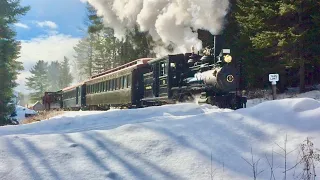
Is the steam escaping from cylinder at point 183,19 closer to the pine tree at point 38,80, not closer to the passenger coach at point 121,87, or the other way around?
the passenger coach at point 121,87

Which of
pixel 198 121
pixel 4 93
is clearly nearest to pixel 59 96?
pixel 4 93

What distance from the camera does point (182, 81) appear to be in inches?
462

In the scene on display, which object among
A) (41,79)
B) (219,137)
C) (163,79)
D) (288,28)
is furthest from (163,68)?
(41,79)

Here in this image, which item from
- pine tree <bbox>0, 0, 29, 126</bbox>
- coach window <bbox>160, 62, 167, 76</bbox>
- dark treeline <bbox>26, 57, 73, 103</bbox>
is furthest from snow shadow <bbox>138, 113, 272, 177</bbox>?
dark treeline <bbox>26, 57, 73, 103</bbox>

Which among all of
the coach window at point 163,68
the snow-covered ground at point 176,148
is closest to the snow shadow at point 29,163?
the snow-covered ground at point 176,148

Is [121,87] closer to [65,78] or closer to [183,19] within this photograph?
[183,19]

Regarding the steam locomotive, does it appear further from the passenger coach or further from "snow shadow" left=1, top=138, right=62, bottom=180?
"snow shadow" left=1, top=138, right=62, bottom=180

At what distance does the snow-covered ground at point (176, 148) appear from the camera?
3598mm

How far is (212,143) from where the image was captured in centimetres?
425

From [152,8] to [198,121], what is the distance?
14270 mm

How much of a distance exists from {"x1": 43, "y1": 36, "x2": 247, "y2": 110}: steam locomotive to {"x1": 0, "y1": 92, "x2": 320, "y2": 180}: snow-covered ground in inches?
Answer: 193

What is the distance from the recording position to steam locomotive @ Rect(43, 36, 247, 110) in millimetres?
10117

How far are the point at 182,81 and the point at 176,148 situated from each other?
772 cm

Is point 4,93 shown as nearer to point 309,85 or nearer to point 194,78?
point 194,78
